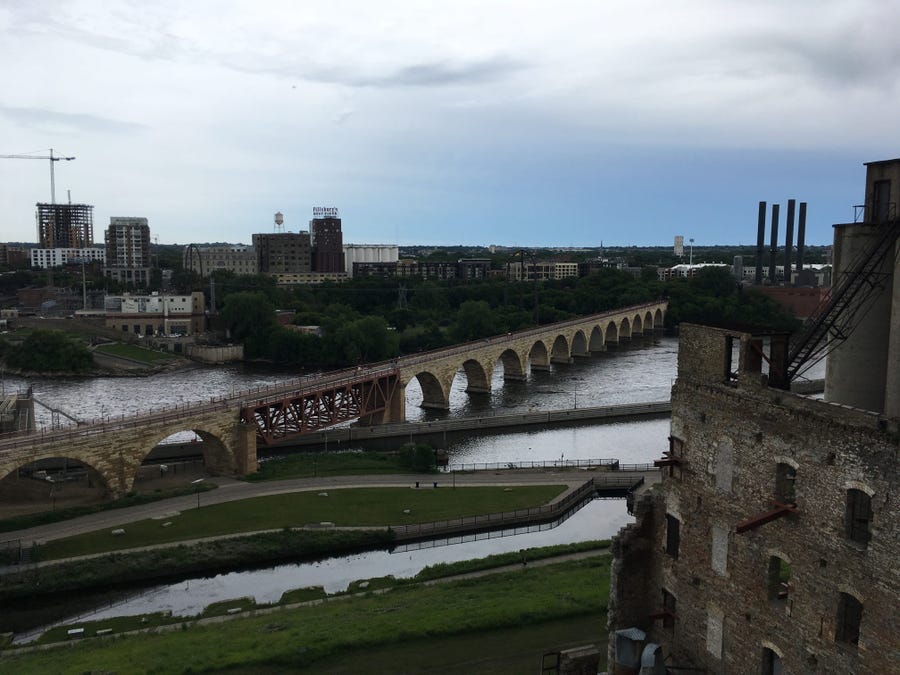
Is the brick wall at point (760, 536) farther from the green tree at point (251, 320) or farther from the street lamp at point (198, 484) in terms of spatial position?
the green tree at point (251, 320)

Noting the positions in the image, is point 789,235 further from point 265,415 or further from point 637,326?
point 265,415

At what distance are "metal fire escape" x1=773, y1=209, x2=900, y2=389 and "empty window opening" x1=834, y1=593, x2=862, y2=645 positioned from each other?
5644mm

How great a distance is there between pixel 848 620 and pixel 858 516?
2.36 metres

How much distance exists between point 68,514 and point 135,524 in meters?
4.41

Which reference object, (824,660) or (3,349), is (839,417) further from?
(3,349)

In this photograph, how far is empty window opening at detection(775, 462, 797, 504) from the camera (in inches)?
758

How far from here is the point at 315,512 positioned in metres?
47.8

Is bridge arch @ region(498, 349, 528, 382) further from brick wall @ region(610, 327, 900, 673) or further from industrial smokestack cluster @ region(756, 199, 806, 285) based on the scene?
industrial smokestack cluster @ region(756, 199, 806, 285)

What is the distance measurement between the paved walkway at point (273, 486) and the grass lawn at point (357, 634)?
535 inches

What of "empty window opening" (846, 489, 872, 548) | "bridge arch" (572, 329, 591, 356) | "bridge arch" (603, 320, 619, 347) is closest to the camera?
"empty window opening" (846, 489, 872, 548)

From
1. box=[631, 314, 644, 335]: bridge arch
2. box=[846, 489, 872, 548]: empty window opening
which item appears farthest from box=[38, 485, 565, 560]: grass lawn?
box=[631, 314, 644, 335]: bridge arch

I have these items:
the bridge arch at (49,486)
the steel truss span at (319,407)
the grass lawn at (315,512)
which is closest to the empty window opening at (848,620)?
the grass lawn at (315,512)

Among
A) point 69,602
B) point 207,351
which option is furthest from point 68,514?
point 207,351

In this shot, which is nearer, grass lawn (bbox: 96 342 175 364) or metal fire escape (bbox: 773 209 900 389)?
metal fire escape (bbox: 773 209 900 389)
